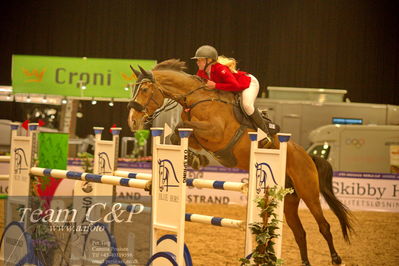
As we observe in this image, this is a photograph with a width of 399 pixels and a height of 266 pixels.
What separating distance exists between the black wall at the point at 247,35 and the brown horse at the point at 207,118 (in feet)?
28.0

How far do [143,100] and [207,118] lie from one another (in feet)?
1.70

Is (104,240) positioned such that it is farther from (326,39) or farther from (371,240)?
(326,39)

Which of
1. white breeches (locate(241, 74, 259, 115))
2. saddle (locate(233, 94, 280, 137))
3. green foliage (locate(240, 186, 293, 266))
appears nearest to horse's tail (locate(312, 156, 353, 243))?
saddle (locate(233, 94, 280, 137))

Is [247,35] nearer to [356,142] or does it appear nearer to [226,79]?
[356,142]

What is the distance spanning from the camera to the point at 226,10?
565 inches

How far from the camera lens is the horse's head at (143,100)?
485 centimetres

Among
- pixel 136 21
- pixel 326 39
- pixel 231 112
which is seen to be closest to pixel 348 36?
pixel 326 39

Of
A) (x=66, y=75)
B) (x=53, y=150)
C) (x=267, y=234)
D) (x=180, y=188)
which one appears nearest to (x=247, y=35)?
(x=66, y=75)

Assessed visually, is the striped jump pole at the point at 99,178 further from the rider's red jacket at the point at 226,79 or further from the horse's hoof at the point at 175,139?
the rider's red jacket at the point at 226,79

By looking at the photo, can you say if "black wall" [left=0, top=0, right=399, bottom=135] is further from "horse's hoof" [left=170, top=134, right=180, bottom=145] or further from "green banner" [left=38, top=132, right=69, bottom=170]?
"horse's hoof" [left=170, top=134, right=180, bottom=145]

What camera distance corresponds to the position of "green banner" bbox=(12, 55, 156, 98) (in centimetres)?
1011

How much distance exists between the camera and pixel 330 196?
5668 mm

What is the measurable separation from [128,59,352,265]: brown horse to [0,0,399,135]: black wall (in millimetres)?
8520

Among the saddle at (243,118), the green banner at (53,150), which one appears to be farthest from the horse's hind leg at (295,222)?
the green banner at (53,150)
